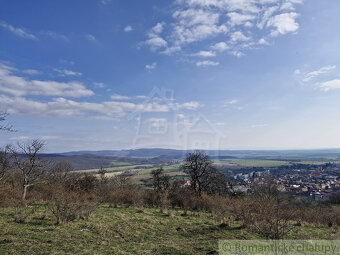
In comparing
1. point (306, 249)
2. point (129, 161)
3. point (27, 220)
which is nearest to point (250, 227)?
point (306, 249)

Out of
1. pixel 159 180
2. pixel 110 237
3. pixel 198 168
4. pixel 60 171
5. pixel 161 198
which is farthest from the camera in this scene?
pixel 60 171

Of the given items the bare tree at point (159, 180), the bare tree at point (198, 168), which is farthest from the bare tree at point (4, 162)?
the bare tree at point (198, 168)

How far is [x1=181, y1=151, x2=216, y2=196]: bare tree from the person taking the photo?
89.9 feet

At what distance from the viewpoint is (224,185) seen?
29781 millimetres

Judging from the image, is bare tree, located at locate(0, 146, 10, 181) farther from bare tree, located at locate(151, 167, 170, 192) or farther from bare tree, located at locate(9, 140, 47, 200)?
bare tree, located at locate(151, 167, 170, 192)

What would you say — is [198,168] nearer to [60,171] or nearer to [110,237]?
[110,237]

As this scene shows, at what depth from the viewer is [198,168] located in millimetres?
27531

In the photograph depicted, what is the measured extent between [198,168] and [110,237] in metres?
20.2

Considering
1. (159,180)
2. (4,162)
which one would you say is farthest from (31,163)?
(159,180)

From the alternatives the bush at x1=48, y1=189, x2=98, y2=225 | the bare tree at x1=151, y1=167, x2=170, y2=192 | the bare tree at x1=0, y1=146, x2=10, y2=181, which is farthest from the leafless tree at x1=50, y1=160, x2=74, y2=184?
the bush at x1=48, y1=189, x2=98, y2=225

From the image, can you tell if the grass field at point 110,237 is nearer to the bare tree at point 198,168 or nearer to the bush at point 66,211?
the bush at point 66,211

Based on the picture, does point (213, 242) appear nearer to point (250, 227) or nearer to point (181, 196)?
point (250, 227)

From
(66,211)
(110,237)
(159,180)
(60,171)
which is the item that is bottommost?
(159,180)

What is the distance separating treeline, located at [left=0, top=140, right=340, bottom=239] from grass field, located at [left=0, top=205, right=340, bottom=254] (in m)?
0.80
